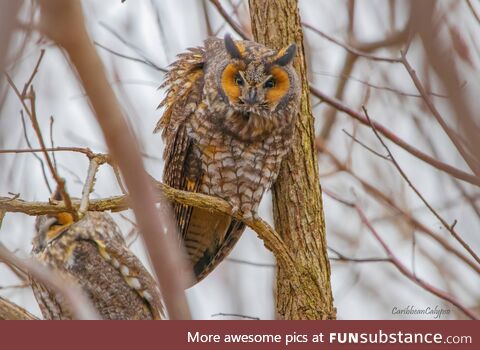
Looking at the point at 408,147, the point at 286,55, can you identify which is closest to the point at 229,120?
the point at 286,55

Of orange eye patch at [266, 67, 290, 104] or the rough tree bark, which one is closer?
the rough tree bark

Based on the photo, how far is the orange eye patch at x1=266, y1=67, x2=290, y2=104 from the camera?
132 inches

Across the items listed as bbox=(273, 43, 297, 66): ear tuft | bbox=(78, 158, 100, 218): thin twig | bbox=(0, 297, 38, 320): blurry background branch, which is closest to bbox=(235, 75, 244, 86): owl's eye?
bbox=(273, 43, 297, 66): ear tuft

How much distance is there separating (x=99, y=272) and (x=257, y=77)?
1.65 metres

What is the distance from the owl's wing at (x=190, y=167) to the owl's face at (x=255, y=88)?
0.21 meters

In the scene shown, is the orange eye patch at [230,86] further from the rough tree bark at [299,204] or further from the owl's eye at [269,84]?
the rough tree bark at [299,204]

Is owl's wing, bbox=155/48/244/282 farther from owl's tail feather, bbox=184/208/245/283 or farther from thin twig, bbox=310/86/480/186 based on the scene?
thin twig, bbox=310/86/480/186

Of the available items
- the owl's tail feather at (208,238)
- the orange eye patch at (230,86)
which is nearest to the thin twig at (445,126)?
the orange eye patch at (230,86)

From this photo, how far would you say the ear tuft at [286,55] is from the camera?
3.24 meters

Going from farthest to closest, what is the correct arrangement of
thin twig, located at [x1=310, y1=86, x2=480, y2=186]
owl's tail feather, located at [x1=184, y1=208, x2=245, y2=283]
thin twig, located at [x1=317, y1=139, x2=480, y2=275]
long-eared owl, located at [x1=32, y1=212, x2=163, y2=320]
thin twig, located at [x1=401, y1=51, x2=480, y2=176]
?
long-eared owl, located at [x1=32, y1=212, x2=163, y2=320] → owl's tail feather, located at [x1=184, y1=208, x2=245, y2=283] → thin twig, located at [x1=317, y1=139, x2=480, y2=275] → thin twig, located at [x1=310, y1=86, x2=480, y2=186] → thin twig, located at [x1=401, y1=51, x2=480, y2=176]

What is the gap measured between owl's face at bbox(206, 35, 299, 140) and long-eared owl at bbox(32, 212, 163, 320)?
4.00 feet

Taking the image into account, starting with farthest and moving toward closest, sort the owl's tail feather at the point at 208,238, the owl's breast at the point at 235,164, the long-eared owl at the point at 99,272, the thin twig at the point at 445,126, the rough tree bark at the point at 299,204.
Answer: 1. the long-eared owl at the point at 99,272
2. the owl's tail feather at the point at 208,238
3. the owl's breast at the point at 235,164
4. the rough tree bark at the point at 299,204
5. the thin twig at the point at 445,126
